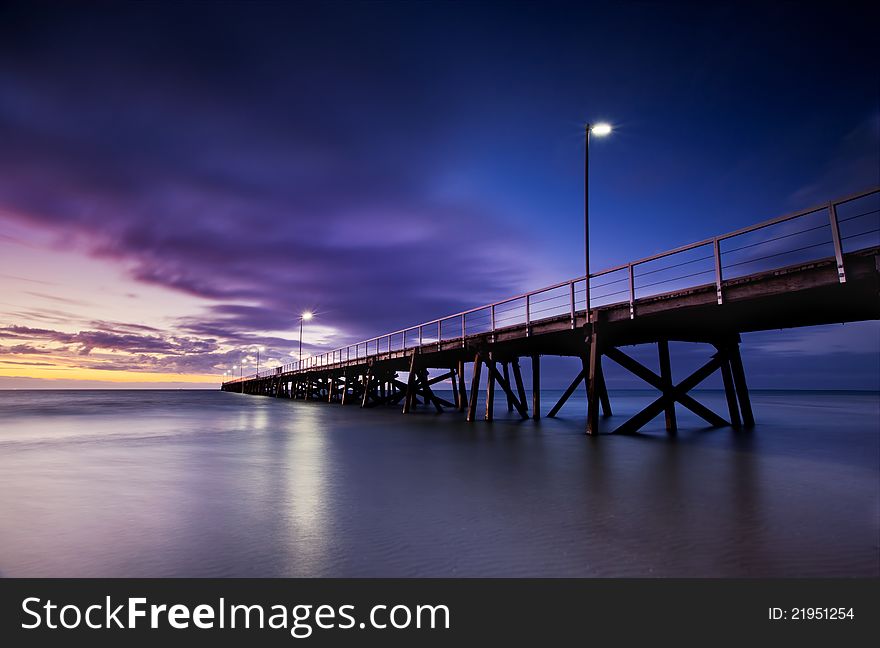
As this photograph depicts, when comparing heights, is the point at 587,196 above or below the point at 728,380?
above

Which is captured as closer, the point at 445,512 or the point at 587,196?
the point at 445,512

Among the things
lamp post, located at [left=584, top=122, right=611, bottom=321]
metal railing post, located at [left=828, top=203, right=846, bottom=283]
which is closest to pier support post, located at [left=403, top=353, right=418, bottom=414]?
lamp post, located at [left=584, top=122, right=611, bottom=321]

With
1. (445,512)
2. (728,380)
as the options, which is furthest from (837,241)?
(728,380)

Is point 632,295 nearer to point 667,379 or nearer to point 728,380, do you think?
point 667,379

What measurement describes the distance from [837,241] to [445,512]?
8.75 m

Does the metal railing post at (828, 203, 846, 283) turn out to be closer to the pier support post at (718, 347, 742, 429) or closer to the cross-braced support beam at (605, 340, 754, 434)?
the cross-braced support beam at (605, 340, 754, 434)

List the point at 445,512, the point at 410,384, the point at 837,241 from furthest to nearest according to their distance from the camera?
the point at 410,384 → the point at 837,241 → the point at 445,512

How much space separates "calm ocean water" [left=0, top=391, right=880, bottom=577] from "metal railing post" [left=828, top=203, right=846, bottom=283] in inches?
152

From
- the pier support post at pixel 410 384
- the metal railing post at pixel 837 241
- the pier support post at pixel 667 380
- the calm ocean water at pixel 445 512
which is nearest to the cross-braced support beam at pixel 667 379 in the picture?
the pier support post at pixel 667 380

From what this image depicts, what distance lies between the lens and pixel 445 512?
6488mm

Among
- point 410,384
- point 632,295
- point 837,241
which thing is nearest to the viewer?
point 837,241

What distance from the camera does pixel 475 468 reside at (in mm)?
9953

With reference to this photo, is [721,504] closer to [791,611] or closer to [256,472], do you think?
[791,611]

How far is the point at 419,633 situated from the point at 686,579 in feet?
7.76
